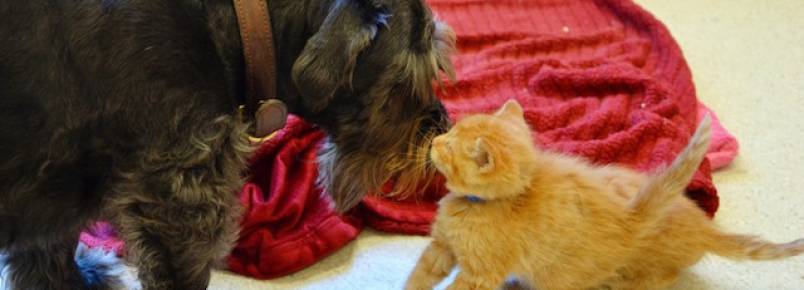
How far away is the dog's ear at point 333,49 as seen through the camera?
1409 millimetres

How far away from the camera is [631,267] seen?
1.71m

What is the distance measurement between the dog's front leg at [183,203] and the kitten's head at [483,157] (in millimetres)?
399

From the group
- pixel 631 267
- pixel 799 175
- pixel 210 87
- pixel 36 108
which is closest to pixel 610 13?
pixel 799 175

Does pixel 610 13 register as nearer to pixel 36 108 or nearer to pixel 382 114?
pixel 382 114

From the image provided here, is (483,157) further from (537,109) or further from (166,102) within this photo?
(537,109)

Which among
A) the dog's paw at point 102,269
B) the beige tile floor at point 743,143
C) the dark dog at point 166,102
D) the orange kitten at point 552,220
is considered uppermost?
the dark dog at point 166,102

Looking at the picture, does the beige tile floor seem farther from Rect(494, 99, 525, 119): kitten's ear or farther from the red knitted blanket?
Rect(494, 99, 525, 119): kitten's ear

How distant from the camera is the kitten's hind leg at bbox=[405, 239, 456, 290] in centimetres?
172

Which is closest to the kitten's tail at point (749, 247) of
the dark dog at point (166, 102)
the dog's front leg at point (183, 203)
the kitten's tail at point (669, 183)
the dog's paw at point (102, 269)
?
the kitten's tail at point (669, 183)

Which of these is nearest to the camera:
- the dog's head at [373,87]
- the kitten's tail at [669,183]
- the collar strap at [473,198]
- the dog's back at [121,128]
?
the dog's back at [121,128]

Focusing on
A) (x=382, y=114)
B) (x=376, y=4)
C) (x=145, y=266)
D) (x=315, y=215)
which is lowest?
(x=315, y=215)

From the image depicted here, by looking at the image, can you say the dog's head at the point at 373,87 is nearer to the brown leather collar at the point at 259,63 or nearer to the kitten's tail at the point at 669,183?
the brown leather collar at the point at 259,63

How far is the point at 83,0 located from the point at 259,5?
0.95ft

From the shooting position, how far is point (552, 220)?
1.61 meters
